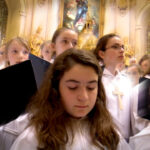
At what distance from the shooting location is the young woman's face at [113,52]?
214 cm

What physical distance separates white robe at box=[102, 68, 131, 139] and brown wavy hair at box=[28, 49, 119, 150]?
23.2 inches

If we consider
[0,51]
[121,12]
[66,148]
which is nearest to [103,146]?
[66,148]

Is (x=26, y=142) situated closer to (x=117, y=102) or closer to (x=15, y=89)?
(x=15, y=89)

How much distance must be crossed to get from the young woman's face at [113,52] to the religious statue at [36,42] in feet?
22.6

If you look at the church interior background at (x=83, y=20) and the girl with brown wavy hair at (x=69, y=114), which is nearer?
the girl with brown wavy hair at (x=69, y=114)

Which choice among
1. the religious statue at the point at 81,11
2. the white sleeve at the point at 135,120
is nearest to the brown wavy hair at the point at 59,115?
the white sleeve at the point at 135,120

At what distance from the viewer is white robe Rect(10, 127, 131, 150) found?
1.08 m

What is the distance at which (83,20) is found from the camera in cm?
1078

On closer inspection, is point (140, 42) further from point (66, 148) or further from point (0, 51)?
point (66, 148)

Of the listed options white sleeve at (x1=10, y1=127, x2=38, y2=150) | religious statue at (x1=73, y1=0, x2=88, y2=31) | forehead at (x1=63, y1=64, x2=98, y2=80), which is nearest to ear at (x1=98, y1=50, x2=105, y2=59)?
forehead at (x1=63, y1=64, x2=98, y2=80)

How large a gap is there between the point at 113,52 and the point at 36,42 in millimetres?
7439

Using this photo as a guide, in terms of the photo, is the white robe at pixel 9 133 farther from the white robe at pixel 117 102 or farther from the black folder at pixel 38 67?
the white robe at pixel 117 102

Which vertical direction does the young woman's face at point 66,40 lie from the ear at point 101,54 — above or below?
above

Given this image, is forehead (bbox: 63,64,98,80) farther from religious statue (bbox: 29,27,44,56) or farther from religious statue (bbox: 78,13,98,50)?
religious statue (bbox: 78,13,98,50)
